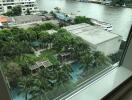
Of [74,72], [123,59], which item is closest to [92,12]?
[74,72]

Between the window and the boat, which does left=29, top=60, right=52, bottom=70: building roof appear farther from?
the boat

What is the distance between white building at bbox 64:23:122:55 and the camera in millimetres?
1949

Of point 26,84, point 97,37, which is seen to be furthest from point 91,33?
point 26,84

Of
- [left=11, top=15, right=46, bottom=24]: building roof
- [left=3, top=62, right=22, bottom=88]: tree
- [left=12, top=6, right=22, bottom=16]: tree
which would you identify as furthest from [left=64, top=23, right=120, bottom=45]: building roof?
[left=3, top=62, right=22, bottom=88]: tree

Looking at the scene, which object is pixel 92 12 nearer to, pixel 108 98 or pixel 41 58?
pixel 41 58

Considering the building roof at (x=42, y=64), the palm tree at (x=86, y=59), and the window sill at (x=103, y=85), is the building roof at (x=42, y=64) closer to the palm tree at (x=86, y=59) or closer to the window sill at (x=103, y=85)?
the palm tree at (x=86, y=59)

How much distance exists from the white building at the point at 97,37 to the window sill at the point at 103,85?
3.47 ft

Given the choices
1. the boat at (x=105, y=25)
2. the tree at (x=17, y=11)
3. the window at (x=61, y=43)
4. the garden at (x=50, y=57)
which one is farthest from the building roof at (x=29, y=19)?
the boat at (x=105, y=25)

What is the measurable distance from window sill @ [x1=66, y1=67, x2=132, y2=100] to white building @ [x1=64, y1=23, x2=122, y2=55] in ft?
3.47

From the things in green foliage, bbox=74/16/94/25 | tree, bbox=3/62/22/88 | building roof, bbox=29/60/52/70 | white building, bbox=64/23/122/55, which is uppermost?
tree, bbox=3/62/22/88

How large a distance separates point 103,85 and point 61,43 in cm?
121

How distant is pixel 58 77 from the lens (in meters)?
1.61

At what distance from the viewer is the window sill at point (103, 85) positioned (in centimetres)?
62

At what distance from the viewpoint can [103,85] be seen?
2.26 feet
